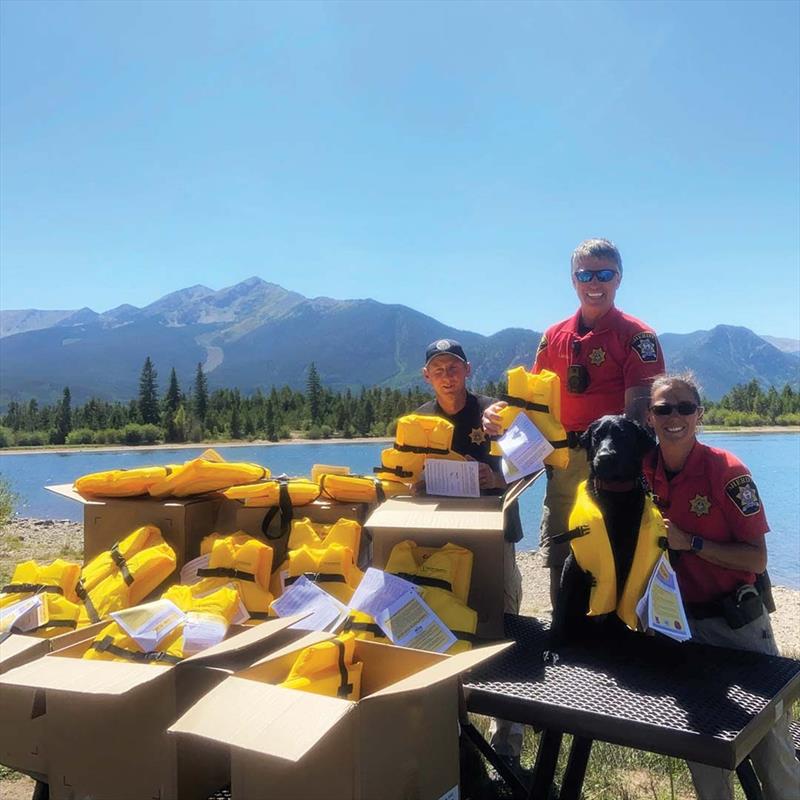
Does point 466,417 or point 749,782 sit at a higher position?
point 466,417

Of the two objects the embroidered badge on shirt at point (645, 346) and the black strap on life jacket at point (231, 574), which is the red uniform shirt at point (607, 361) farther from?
the black strap on life jacket at point (231, 574)

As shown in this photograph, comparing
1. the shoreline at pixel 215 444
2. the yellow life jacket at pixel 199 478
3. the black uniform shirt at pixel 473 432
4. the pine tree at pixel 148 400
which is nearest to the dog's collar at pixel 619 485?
the black uniform shirt at pixel 473 432

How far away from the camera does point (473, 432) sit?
12.4 ft

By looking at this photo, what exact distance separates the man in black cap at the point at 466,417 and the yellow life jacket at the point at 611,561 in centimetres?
92

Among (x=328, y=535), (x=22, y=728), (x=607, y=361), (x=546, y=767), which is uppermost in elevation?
(x=607, y=361)

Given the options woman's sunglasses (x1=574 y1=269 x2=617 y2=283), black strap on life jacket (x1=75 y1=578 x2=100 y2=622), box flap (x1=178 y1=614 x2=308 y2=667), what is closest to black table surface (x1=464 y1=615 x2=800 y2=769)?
box flap (x1=178 y1=614 x2=308 y2=667)

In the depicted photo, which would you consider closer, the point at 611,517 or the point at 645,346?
the point at 611,517

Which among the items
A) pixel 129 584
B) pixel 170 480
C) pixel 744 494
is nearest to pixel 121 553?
pixel 129 584

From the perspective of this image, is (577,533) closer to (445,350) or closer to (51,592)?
(445,350)

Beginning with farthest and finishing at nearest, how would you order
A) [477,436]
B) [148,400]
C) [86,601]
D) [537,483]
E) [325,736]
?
1. [148,400]
2. [537,483]
3. [477,436]
4. [86,601]
5. [325,736]

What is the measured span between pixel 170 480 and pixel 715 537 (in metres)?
2.60

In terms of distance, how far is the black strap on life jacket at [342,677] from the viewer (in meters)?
1.99

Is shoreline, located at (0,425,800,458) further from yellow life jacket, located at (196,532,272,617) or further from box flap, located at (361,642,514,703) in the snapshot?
box flap, located at (361,642,514,703)

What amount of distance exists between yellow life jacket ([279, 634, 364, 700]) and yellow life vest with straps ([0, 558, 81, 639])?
1.35 m
